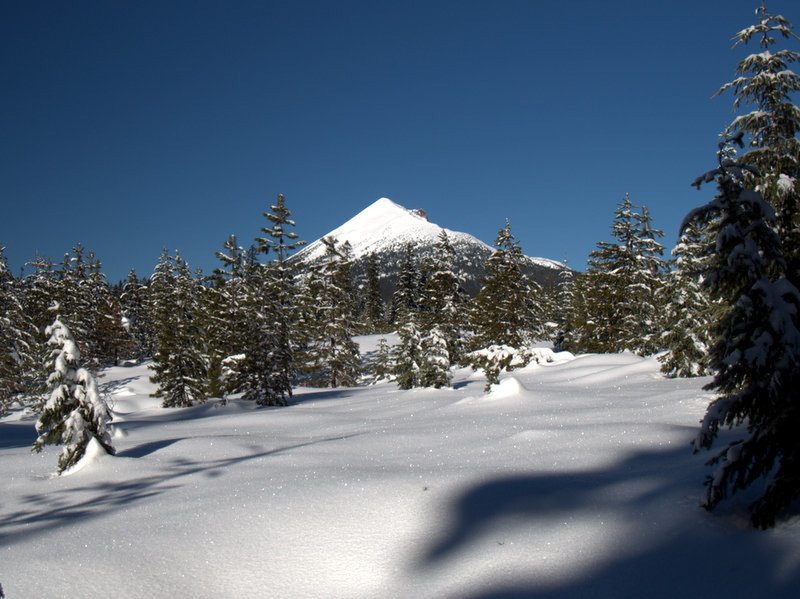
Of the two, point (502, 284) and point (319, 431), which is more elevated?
point (502, 284)

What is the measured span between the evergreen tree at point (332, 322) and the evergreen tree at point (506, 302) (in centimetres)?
884

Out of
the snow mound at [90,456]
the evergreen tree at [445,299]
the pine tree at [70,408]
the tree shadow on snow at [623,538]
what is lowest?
the tree shadow on snow at [623,538]

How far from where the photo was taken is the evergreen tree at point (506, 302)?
1226 inches

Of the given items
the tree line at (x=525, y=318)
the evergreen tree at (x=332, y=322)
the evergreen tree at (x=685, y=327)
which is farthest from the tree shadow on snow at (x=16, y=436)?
the evergreen tree at (x=685, y=327)

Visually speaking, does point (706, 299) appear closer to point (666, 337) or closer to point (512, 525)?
point (666, 337)

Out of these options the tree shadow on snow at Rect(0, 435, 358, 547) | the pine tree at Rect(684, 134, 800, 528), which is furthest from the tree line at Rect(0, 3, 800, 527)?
the tree shadow on snow at Rect(0, 435, 358, 547)

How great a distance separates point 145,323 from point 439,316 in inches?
1587

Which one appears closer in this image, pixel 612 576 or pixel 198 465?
pixel 612 576

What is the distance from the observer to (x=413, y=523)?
516cm

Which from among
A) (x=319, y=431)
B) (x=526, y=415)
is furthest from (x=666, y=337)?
(x=319, y=431)

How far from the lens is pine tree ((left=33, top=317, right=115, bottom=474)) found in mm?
9070

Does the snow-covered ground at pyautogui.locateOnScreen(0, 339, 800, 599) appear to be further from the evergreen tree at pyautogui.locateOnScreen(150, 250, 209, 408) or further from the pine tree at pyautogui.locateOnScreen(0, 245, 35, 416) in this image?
the pine tree at pyautogui.locateOnScreen(0, 245, 35, 416)

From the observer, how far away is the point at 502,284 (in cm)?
3131

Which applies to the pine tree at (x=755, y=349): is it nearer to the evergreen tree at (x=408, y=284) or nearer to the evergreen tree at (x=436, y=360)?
the evergreen tree at (x=436, y=360)
